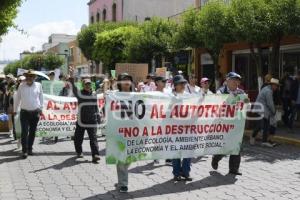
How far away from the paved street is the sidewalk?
5.77 feet

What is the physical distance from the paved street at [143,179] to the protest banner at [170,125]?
49cm

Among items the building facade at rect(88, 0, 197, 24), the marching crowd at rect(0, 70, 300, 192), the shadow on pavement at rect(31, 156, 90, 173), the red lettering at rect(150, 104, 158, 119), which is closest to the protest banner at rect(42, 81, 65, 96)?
the marching crowd at rect(0, 70, 300, 192)

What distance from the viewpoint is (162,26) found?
26.6 metres

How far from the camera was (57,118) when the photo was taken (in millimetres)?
12016

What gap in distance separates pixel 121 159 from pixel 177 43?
14.3m

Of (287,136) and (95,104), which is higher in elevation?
(95,104)

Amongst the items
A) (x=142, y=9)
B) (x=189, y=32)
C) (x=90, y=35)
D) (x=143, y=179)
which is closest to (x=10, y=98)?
(x=143, y=179)

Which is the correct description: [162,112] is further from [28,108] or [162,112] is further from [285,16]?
[285,16]

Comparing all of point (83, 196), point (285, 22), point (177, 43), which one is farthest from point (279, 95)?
point (83, 196)

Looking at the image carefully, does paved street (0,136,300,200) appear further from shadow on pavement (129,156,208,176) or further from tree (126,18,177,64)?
tree (126,18,177,64)

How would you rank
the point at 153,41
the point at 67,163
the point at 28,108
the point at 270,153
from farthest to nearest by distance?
1. the point at 153,41
2. the point at 270,153
3. the point at 28,108
4. the point at 67,163

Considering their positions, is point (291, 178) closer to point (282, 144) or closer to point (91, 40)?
point (282, 144)

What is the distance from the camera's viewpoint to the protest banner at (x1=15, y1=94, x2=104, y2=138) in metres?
11.9

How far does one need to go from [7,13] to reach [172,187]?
866 cm
